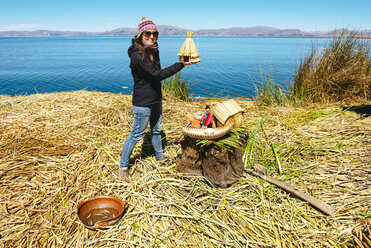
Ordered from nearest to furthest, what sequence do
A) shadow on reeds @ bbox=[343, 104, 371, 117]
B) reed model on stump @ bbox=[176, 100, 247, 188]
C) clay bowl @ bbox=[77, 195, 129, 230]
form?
1. clay bowl @ bbox=[77, 195, 129, 230]
2. reed model on stump @ bbox=[176, 100, 247, 188]
3. shadow on reeds @ bbox=[343, 104, 371, 117]

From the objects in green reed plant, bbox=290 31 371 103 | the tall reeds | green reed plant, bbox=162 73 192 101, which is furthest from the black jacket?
green reed plant, bbox=290 31 371 103

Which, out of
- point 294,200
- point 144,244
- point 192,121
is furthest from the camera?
point 192,121

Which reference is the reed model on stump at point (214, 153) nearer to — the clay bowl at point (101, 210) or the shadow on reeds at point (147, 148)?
the shadow on reeds at point (147, 148)

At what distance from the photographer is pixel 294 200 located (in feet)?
9.87

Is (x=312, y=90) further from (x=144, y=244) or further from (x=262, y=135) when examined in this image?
(x=144, y=244)

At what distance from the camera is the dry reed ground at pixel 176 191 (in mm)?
2553

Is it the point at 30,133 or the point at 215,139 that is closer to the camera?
the point at 215,139

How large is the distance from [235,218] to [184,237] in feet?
2.28

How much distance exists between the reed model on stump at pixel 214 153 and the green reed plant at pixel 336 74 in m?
4.32

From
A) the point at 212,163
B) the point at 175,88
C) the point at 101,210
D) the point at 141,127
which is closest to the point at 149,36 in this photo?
the point at 141,127

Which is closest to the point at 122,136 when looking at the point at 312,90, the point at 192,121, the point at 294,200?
the point at 192,121

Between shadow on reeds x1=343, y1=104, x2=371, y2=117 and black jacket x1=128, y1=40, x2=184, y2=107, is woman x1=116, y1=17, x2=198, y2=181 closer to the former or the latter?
black jacket x1=128, y1=40, x2=184, y2=107

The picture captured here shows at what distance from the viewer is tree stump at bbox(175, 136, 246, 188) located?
3.22 meters

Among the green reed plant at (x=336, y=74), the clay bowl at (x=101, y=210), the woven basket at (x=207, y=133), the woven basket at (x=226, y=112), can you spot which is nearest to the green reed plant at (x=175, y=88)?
the green reed plant at (x=336, y=74)
